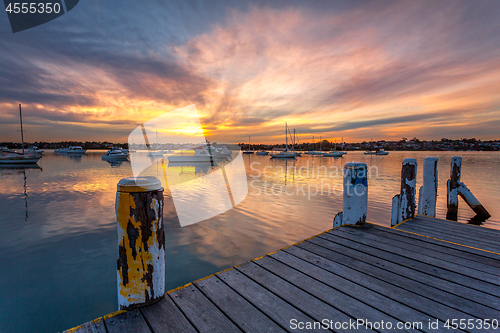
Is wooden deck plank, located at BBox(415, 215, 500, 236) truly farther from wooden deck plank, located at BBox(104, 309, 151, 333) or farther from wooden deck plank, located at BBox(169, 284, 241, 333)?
wooden deck plank, located at BBox(104, 309, 151, 333)

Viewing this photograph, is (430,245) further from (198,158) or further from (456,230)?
(198,158)

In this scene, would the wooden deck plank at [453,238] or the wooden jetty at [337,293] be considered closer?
the wooden jetty at [337,293]

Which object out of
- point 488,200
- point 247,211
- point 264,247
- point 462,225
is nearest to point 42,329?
point 264,247

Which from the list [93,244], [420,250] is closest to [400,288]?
[420,250]

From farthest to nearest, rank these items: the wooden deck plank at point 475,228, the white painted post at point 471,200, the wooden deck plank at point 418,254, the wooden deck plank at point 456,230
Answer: the white painted post at point 471,200
the wooden deck plank at point 475,228
the wooden deck plank at point 456,230
the wooden deck plank at point 418,254

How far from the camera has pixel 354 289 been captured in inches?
90.0

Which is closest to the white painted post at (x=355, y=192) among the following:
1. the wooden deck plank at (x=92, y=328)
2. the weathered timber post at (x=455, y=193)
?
the wooden deck plank at (x=92, y=328)

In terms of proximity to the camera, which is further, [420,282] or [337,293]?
[420,282]

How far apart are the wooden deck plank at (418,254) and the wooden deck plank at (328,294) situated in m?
1.29

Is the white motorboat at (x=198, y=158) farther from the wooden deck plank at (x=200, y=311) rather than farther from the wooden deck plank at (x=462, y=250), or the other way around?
the wooden deck plank at (x=200, y=311)

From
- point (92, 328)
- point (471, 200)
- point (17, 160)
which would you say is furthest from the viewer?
point (17, 160)

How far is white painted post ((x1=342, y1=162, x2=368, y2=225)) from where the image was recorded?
3.96 metres

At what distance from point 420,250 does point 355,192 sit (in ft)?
4.04

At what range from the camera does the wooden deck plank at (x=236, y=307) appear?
182 centimetres
